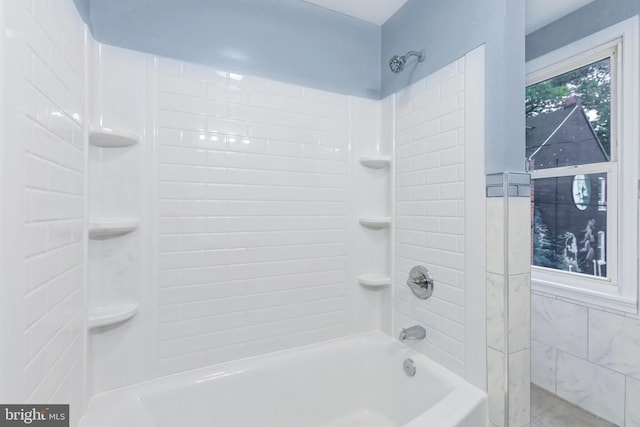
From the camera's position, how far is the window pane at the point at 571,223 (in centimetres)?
181

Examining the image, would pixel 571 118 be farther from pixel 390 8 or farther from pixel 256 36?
pixel 256 36

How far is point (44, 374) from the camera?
78 cm

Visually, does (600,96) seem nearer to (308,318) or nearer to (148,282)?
(308,318)

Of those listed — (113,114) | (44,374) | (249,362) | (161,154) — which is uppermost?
(113,114)

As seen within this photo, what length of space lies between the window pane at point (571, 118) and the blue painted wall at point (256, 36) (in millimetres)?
1314

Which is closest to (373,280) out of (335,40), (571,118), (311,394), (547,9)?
(311,394)

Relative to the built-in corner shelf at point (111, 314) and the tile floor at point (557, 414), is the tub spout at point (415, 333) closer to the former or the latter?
the tile floor at point (557, 414)

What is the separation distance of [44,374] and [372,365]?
148 cm

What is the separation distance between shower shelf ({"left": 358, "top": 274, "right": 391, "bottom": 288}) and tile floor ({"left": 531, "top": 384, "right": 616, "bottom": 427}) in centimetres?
116

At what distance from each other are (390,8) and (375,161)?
906mm

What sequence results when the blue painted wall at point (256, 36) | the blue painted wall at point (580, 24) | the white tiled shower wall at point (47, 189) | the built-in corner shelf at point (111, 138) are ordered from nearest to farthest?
the white tiled shower wall at point (47, 189) < the built-in corner shelf at point (111, 138) < the blue painted wall at point (256, 36) < the blue painted wall at point (580, 24)

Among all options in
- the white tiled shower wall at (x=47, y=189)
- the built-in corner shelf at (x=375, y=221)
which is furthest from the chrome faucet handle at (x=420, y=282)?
the white tiled shower wall at (x=47, y=189)

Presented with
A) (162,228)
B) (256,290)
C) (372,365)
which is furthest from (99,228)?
(372,365)

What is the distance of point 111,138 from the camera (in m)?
1.19
